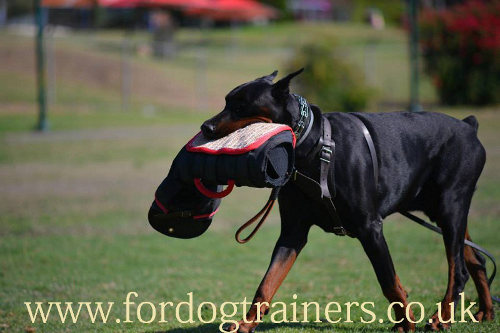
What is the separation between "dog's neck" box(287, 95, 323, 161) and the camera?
504 cm

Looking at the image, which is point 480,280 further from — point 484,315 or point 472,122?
point 472,122

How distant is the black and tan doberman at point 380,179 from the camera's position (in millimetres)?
5000

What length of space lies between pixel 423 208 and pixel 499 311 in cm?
121

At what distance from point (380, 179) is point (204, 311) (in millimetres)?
2162

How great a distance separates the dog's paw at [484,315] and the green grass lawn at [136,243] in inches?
4.9

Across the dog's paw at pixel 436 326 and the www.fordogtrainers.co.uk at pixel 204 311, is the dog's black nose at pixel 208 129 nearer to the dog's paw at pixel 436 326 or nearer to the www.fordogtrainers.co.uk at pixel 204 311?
the www.fordogtrainers.co.uk at pixel 204 311

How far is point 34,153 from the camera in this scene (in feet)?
61.4

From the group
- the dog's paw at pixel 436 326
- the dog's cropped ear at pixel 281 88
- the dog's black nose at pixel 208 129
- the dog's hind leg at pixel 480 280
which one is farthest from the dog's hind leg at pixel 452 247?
the dog's black nose at pixel 208 129

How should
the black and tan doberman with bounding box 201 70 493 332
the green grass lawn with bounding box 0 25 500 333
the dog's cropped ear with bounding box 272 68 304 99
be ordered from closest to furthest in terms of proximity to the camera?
the dog's cropped ear with bounding box 272 68 304 99 → the black and tan doberman with bounding box 201 70 493 332 → the green grass lawn with bounding box 0 25 500 333

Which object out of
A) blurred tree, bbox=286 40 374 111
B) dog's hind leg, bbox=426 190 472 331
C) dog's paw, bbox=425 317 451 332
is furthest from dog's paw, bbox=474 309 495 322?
blurred tree, bbox=286 40 374 111

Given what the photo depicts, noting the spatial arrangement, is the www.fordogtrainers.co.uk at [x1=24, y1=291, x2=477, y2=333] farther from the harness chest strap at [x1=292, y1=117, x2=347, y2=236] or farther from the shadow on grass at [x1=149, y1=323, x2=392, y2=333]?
the harness chest strap at [x1=292, y1=117, x2=347, y2=236]

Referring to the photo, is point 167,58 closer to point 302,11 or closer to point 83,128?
point 83,128

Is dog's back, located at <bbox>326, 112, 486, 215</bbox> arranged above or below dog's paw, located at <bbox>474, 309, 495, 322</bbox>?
above

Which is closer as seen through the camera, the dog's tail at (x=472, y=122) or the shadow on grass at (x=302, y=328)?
the shadow on grass at (x=302, y=328)
